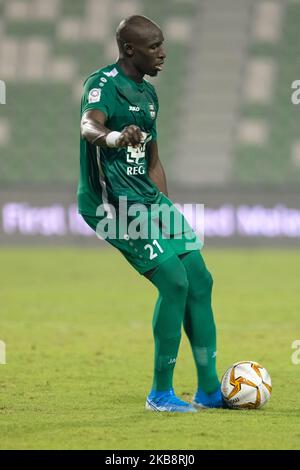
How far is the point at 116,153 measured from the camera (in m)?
5.85

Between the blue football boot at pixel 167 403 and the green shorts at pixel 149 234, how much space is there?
2.35 feet

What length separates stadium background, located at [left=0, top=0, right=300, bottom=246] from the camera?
23.7 m

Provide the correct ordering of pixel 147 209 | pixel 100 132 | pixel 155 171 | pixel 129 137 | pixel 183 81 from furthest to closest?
pixel 183 81 < pixel 155 171 < pixel 147 209 < pixel 100 132 < pixel 129 137

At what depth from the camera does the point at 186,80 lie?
82.8 ft

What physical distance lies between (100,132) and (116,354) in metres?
3.51

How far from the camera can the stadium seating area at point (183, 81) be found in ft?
→ 78.1

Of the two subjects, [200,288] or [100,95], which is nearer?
[100,95]

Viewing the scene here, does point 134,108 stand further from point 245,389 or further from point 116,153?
point 245,389

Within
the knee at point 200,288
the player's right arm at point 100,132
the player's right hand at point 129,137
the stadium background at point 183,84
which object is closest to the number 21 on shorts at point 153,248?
the knee at point 200,288

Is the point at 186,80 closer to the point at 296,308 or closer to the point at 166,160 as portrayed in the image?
the point at 166,160

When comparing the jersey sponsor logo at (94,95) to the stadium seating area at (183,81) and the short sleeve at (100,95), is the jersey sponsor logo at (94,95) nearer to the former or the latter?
the short sleeve at (100,95)

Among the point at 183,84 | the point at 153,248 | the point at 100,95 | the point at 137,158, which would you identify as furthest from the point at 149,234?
the point at 183,84

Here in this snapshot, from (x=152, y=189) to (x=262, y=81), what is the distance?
64.2 feet
